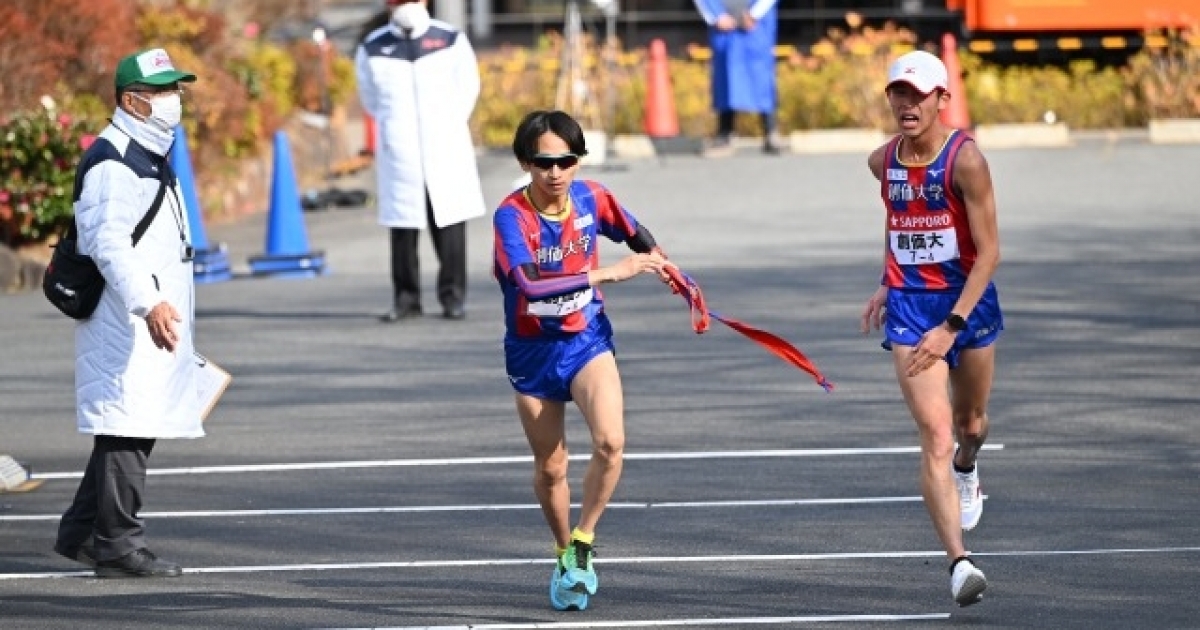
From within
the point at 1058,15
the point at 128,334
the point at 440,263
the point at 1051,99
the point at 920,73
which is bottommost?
the point at 1051,99

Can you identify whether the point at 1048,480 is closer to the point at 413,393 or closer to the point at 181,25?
the point at 413,393

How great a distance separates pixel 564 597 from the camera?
8.38 m

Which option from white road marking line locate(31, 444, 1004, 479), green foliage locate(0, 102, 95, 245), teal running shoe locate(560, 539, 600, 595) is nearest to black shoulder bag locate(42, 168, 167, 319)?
teal running shoe locate(560, 539, 600, 595)

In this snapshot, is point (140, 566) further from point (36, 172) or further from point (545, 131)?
point (36, 172)

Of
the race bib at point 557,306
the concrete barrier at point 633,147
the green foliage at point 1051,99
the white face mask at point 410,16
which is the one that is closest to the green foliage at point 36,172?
the white face mask at point 410,16

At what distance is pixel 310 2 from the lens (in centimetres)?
3023

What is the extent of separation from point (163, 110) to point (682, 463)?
3.18 m

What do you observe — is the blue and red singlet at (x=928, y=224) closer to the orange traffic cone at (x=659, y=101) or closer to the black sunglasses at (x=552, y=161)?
the black sunglasses at (x=552, y=161)

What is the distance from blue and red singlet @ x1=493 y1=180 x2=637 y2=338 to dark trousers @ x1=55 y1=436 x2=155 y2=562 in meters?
1.76

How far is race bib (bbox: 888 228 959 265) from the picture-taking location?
8477 millimetres

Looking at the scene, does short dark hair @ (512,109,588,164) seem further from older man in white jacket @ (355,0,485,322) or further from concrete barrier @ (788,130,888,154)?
concrete barrier @ (788,130,888,154)

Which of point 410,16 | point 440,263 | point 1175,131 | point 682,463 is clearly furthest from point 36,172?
point 1175,131

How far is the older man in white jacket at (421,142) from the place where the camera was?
16.1m

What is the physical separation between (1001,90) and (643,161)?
430cm
